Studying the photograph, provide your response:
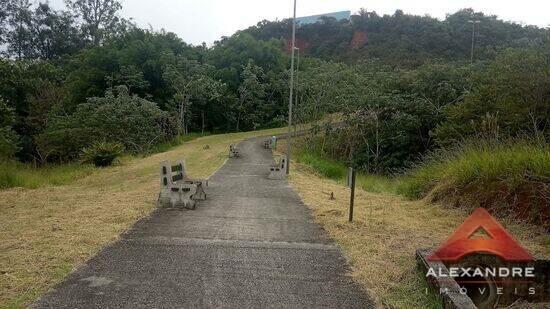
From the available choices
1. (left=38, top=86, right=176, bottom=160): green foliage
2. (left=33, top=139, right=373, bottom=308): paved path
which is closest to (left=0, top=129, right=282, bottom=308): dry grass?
(left=33, top=139, right=373, bottom=308): paved path

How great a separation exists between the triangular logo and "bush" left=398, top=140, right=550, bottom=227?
138 cm

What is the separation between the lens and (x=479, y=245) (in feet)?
16.6

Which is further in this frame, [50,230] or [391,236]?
[391,236]

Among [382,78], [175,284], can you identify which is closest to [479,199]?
[175,284]

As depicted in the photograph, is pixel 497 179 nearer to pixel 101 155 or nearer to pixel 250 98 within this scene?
pixel 101 155

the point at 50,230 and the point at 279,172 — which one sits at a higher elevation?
the point at 50,230

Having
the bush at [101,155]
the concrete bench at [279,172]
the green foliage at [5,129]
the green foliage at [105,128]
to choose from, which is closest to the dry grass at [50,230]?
the concrete bench at [279,172]

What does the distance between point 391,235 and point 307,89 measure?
93.2 feet

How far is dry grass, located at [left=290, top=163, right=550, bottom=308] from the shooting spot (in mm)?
4473

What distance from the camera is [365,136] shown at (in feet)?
94.1

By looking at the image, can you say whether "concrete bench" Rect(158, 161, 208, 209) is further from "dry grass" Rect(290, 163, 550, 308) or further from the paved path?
"dry grass" Rect(290, 163, 550, 308)

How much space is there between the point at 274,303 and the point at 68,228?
3.67m

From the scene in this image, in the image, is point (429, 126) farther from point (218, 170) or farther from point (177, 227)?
point (177, 227)

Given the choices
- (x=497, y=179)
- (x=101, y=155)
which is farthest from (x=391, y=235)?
(x=101, y=155)
